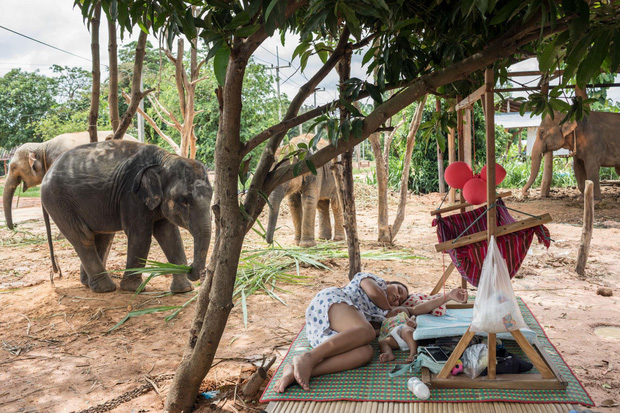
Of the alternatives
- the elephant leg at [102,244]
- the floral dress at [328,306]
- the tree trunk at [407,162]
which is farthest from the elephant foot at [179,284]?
the tree trunk at [407,162]

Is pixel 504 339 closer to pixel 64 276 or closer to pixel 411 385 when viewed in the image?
pixel 411 385

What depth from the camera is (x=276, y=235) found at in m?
8.95

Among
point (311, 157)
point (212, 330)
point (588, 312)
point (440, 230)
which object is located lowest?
point (588, 312)

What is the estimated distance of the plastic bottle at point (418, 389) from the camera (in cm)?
252

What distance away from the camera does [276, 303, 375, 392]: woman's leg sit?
107 inches

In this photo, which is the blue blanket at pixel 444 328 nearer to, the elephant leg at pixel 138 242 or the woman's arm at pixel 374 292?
the woman's arm at pixel 374 292

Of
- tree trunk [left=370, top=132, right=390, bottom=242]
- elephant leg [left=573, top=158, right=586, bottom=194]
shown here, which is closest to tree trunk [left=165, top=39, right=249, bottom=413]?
tree trunk [left=370, top=132, right=390, bottom=242]

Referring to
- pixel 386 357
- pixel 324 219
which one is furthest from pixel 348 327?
pixel 324 219

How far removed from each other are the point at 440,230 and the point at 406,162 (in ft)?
12.7

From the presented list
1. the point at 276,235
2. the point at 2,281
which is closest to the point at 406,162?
the point at 276,235

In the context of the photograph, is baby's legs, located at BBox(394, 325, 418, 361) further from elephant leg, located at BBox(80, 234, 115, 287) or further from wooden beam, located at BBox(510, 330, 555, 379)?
elephant leg, located at BBox(80, 234, 115, 287)

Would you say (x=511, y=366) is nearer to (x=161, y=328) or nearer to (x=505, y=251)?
(x=505, y=251)

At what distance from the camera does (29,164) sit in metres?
7.77

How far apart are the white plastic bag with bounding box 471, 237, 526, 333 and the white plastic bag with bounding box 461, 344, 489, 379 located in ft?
0.91
